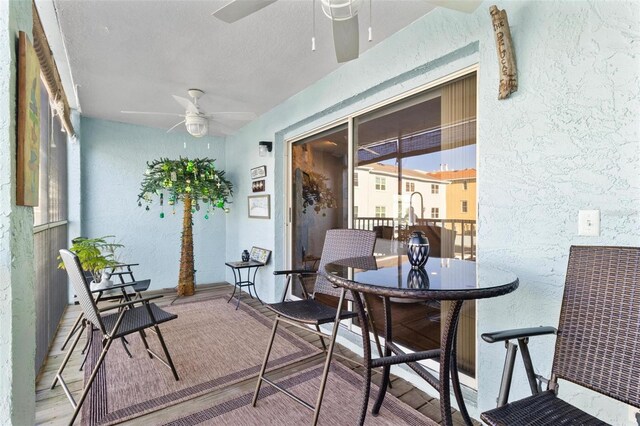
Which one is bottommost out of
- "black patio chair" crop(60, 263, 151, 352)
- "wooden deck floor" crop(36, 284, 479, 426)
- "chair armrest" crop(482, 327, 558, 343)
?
"wooden deck floor" crop(36, 284, 479, 426)

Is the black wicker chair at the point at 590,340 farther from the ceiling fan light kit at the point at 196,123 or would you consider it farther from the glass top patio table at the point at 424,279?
the ceiling fan light kit at the point at 196,123

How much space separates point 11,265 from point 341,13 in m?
1.72

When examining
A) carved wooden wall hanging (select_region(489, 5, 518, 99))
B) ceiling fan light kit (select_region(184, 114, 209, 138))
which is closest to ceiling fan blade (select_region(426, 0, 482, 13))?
carved wooden wall hanging (select_region(489, 5, 518, 99))

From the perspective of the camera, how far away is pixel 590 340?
1.17 m

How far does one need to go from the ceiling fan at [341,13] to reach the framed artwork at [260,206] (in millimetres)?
2659

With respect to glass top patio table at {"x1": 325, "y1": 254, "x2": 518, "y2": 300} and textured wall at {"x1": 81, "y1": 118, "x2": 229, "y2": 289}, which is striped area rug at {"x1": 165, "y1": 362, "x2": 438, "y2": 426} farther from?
textured wall at {"x1": 81, "y1": 118, "x2": 229, "y2": 289}

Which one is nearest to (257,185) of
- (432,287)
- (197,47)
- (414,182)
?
(197,47)

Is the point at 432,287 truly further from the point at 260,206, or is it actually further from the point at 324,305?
the point at 260,206

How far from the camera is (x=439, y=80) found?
209 centimetres

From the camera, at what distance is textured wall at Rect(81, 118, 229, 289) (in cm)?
435

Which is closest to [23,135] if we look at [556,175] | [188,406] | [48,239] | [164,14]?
[164,14]

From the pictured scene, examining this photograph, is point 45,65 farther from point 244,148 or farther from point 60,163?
point 244,148

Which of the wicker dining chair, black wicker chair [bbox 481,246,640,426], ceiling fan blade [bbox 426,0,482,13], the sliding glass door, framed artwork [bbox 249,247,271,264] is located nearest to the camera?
black wicker chair [bbox 481,246,640,426]

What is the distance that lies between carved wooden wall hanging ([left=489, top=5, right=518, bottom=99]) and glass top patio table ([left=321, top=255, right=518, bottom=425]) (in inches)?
40.3
